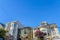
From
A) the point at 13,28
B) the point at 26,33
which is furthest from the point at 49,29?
the point at 13,28

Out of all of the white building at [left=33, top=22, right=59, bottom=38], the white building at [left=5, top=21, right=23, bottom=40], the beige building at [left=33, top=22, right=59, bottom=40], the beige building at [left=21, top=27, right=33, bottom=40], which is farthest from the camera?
the beige building at [left=21, top=27, right=33, bottom=40]

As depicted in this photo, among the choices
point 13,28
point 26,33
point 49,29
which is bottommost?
point 26,33

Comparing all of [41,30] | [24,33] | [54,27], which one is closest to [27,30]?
[24,33]

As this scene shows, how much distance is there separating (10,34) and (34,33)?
8137 mm

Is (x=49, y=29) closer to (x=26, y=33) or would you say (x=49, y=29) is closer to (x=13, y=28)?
(x=26, y=33)

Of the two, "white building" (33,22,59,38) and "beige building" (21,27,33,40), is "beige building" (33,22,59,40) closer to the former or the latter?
"white building" (33,22,59,38)

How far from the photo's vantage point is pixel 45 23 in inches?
1927

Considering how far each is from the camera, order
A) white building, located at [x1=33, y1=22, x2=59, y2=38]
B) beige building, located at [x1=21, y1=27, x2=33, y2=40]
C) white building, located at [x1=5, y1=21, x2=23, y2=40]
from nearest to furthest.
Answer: white building, located at [x1=33, y1=22, x2=59, y2=38] < white building, located at [x1=5, y1=21, x2=23, y2=40] < beige building, located at [x1=21, y1=27, x2=33, y2=40]

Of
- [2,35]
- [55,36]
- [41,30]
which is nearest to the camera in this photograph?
[2,35]

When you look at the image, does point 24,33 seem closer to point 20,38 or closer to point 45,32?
point 20,38

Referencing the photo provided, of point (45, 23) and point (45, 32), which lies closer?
point (45, 32)

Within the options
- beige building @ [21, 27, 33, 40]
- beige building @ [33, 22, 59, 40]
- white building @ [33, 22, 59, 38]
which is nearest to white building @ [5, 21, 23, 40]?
beige building @ [21, 27, 33, 40]

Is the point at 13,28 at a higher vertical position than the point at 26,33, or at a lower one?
higher

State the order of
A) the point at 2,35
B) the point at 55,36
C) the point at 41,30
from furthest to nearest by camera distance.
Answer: the point at 41,30
the point at 55,36
the point at 2,35
